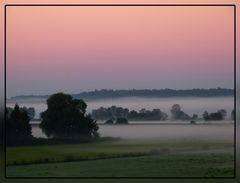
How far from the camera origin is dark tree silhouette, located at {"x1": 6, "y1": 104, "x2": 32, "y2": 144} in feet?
30.7

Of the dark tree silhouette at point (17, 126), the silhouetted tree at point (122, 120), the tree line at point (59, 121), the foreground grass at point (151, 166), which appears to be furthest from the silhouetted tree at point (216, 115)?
the dark tree silhouette at point (17, 126)

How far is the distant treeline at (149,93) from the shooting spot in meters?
9.33

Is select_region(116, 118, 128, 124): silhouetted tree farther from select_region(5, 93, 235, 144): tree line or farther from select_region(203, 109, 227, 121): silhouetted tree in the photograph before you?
select_region(203, 109, 227, 121): silhouetted tree

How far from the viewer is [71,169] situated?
369 inches

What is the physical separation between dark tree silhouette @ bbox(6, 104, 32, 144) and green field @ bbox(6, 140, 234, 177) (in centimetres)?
8

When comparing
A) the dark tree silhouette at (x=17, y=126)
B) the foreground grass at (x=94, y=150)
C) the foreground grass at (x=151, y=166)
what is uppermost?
the dark tree silhouette at (x=17, y=126)

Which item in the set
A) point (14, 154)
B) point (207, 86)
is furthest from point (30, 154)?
point (207, 86)

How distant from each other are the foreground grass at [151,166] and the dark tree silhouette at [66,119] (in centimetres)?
25

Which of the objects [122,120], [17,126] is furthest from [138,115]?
[17,126]

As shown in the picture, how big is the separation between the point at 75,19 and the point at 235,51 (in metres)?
1.32

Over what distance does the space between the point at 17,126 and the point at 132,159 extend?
978 mm

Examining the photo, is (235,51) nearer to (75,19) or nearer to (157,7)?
(157,7)

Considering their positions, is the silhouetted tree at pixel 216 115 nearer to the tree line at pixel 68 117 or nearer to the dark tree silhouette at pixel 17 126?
the tree line at pixel 68 117

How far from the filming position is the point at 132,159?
30.7ft
